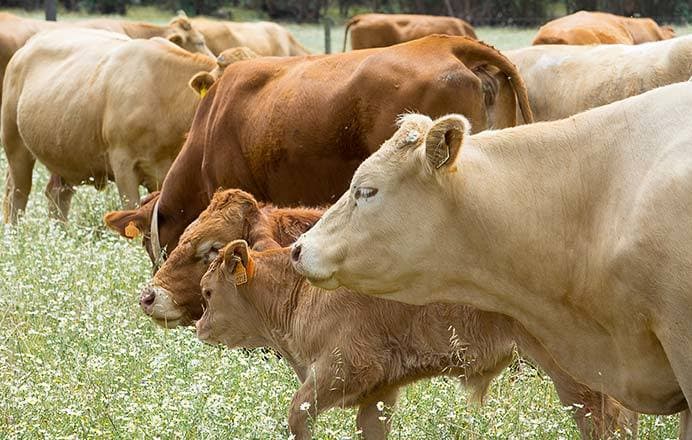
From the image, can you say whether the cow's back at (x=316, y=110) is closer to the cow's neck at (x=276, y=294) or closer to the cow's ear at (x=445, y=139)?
the cow's neck at (x=276, y=294)

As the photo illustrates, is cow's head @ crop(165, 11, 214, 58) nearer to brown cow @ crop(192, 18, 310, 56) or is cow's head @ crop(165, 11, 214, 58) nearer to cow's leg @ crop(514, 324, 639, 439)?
brown cow @ crop(192, 18, 310, 56)

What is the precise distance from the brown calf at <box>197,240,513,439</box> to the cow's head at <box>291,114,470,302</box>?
0.60 m

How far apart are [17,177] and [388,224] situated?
7714 millimetres

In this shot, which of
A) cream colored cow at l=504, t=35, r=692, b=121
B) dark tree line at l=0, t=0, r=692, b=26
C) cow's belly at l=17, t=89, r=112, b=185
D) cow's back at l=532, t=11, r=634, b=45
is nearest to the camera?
cream colored cow at l=504, t=35, r=692, b=121

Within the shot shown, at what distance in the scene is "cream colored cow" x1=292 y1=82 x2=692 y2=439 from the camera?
4660mm

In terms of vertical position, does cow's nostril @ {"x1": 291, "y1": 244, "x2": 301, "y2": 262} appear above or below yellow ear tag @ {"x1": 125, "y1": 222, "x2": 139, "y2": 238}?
above

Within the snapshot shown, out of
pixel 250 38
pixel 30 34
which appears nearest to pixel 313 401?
pixel 30 34

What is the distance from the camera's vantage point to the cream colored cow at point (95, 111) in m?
10.4

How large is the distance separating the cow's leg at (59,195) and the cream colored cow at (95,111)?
12mm

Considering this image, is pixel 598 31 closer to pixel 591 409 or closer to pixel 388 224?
pixel 591 409

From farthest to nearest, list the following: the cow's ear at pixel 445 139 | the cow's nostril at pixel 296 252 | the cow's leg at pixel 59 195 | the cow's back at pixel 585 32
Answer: the cow's back at pixel 585 32 → the cow's leg at pixel 59 195 → the cow's nostril at pixel 296 252 → the cow's ear at pixel 445 139

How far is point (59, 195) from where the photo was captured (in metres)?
11.8

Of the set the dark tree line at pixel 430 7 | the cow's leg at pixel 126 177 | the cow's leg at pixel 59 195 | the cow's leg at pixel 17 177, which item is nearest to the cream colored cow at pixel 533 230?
the cow's leg at pixel 126 177

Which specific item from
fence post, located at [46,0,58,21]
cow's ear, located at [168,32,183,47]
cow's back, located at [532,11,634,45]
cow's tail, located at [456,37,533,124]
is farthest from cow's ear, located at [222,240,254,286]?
fence post, located at [46,0,58,21]
